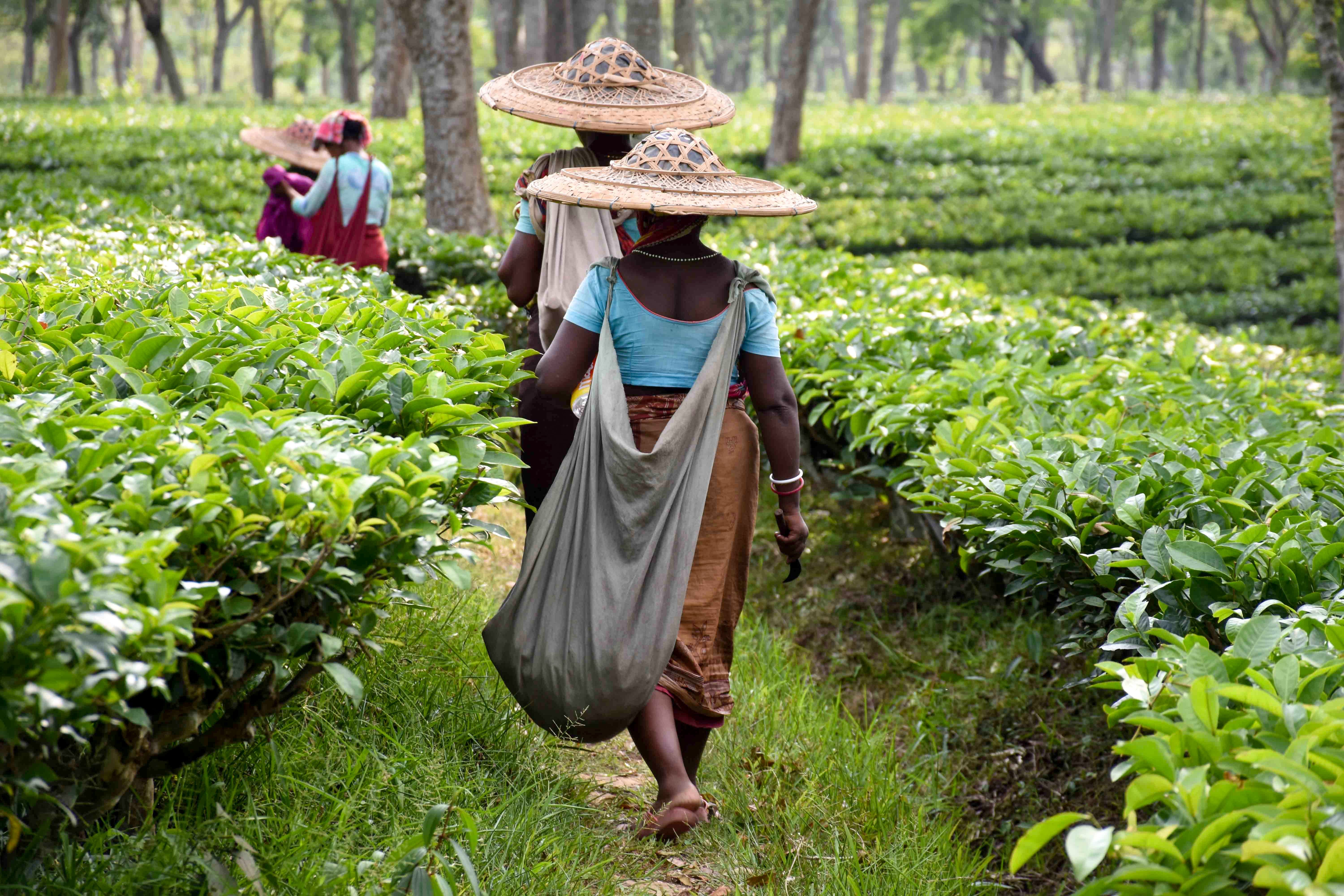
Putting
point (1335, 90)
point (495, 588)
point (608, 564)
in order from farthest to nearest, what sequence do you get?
point (1335, 90) → point (495, 588) → point (608, 564)

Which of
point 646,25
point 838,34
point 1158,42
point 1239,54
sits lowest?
point 646,25

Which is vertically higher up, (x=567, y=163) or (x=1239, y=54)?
(x=1239, y=54)

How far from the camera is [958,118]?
20438 millimetres

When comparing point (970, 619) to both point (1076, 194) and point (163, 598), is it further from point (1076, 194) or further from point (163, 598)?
point (1076, 194)

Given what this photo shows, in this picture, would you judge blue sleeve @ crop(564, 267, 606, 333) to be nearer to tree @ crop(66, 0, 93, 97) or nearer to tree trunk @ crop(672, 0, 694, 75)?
tree trunk @ crop(672, 0, 694, 75)

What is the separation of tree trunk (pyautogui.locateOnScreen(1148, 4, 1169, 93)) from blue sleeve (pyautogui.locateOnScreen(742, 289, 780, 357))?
115 ft

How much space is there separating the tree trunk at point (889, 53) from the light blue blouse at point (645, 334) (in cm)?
2884

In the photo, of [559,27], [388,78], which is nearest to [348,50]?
[559,27]

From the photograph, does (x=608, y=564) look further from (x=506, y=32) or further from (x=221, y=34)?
(x=221, y=34)

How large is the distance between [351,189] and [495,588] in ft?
10.0

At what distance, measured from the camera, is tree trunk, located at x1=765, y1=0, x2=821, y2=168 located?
15148 millimetres

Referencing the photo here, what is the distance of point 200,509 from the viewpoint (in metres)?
2.00

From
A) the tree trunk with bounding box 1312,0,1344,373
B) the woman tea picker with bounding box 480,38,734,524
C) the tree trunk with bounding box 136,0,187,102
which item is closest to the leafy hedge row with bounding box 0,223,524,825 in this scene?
the woman tea picker with bounding box 480,38,734,524

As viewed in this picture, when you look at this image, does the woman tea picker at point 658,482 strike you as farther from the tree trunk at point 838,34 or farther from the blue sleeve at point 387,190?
the tree trunk at point 838,34
